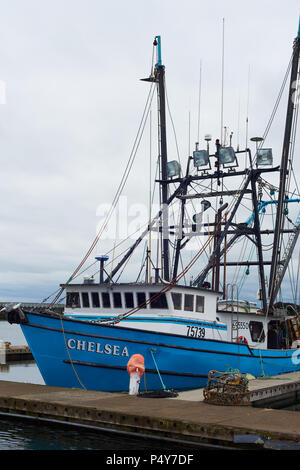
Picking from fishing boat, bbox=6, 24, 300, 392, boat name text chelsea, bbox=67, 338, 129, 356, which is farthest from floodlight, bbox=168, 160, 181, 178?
boat name text chelsea, bbox=67, 338, 129, 356

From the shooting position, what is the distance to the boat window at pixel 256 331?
22.8 metres

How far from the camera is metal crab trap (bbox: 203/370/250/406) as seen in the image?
44.7 ft

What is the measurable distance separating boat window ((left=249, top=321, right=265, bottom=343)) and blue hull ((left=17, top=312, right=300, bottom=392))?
16.6 ft

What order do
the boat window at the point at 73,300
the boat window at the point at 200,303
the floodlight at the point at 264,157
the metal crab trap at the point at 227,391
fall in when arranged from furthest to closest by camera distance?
1. the floodlight at the point at 264,157
2. the boat window at the point at 73,300
3. the boat window at the point at 200,303
4. the metal crab trap at the point at 227,391

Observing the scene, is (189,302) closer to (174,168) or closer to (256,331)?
(256,331)

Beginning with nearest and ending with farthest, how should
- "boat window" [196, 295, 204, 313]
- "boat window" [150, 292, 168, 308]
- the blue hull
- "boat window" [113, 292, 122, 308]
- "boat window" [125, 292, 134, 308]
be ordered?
the blue hull, "boat window" [150, 292, 168, 308], "boat window" [125, 292, 134, 308], "boat window" [113, 292, 122, 308], "boat window" [196, 295, 204, 313]

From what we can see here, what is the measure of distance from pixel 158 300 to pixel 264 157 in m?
10.2

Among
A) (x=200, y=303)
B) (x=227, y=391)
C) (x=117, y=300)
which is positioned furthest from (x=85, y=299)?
(x=227, y=391)

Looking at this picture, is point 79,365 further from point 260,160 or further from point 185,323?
point 260,160

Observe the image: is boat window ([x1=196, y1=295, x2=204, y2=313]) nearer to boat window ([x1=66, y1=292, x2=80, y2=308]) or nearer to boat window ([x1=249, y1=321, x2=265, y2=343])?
boat window ([x1=249, y1=321, x2=265, y2=343])

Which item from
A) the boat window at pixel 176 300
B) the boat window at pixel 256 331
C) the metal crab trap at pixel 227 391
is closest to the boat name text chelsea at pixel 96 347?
the boat window at pixel 176 300

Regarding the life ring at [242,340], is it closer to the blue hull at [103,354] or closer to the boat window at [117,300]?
the blue hull at [103,354]

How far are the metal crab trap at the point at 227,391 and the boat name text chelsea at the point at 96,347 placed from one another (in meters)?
3.59
